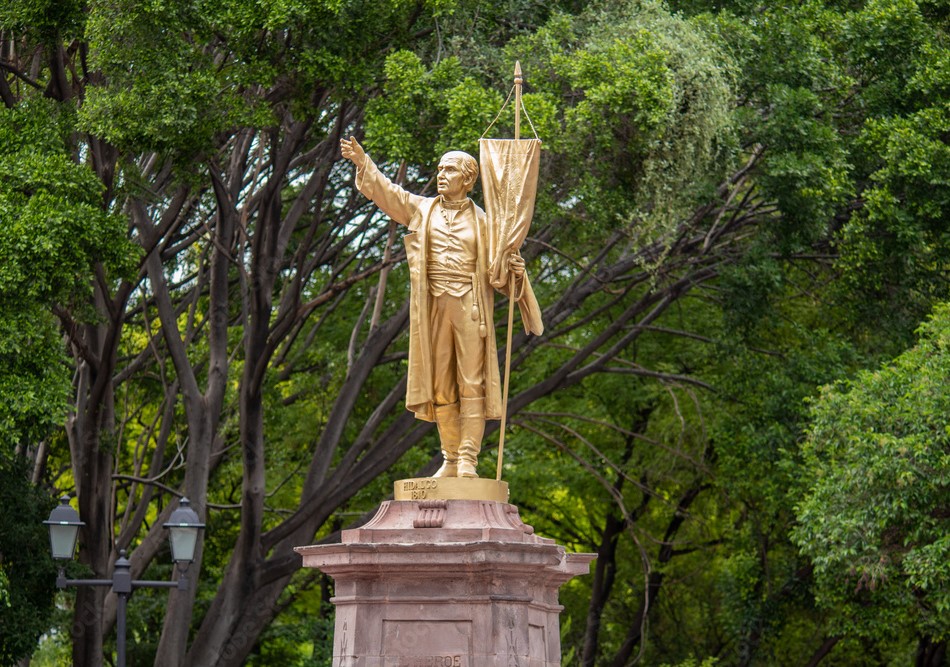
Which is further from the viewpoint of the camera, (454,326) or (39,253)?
(39,253)

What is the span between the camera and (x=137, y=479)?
17844mm

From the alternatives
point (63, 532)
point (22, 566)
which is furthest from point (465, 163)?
point (22, 566)

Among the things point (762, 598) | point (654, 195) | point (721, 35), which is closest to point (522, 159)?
point (654, 195)

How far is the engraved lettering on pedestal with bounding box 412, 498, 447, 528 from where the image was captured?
8.80 m

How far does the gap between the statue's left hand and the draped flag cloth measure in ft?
0.08

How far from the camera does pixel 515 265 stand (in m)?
9.45

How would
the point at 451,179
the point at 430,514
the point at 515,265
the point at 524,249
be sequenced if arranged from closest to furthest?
the point at 430,514 → the point at 515,265 → the point at 451,179 → the point at 524,249

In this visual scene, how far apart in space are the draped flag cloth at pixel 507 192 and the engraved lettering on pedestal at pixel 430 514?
4.48ft

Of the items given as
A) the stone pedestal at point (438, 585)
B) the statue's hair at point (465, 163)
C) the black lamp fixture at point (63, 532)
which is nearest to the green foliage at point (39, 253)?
the black lamp fixture at point (63, 532)

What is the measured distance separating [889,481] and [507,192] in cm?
674

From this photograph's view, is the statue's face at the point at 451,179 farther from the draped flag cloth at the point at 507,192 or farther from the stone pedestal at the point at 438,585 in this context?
the stone pedestal at the point at 438,585

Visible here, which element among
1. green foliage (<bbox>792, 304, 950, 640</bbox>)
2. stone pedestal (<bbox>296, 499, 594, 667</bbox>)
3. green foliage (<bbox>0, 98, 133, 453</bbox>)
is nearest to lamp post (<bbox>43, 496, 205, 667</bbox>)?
green foliage (<bbox>0, 98, 133, 453</bbox>)

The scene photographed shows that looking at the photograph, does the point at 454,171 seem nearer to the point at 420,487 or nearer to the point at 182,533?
the point at 420,487

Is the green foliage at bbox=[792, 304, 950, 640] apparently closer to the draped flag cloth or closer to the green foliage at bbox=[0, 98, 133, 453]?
the draped flag cloth
